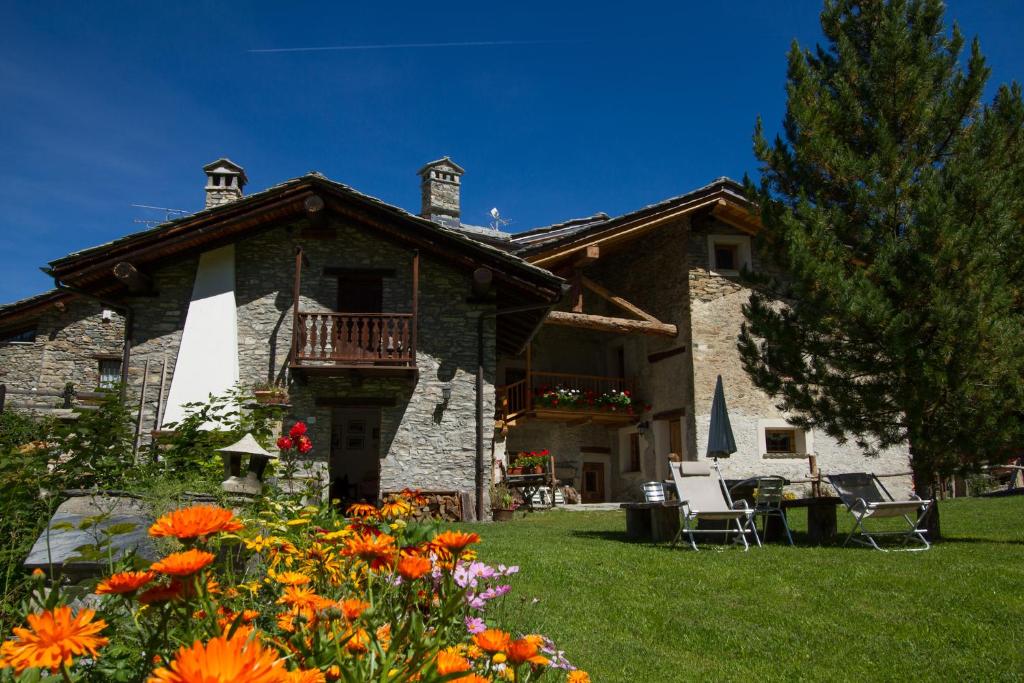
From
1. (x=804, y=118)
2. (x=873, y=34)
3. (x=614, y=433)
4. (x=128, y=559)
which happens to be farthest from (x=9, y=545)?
(x=614, y=433)

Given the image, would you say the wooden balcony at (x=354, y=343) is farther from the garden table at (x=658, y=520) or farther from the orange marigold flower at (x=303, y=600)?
the orange marigold flower at (x=303, y=600)

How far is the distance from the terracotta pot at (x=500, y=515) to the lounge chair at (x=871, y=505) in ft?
15.9

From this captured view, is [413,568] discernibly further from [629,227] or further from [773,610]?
[629,227]

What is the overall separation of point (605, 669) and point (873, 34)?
8191 mm

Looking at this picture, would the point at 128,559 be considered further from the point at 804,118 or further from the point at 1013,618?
the point at 804,118

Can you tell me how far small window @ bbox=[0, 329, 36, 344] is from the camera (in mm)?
18734

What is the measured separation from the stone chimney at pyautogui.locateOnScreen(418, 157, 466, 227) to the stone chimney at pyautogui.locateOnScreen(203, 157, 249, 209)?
176 inches

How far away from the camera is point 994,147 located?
796cm

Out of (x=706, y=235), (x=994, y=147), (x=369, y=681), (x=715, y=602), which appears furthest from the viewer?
(x=706, y=235)

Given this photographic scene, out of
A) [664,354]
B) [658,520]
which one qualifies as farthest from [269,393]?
[664,354]

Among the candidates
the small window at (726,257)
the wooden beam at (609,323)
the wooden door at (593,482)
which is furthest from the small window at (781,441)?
the wooden door at (593,482)

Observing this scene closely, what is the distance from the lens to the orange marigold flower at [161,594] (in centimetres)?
104

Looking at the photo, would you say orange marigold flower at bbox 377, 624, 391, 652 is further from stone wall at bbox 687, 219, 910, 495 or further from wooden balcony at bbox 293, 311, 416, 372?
stone wall at bbox 687, 219, 910, 495

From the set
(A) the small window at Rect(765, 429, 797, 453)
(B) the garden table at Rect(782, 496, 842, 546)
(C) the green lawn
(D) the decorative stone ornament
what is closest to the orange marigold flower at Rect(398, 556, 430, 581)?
(C) the green lawn
